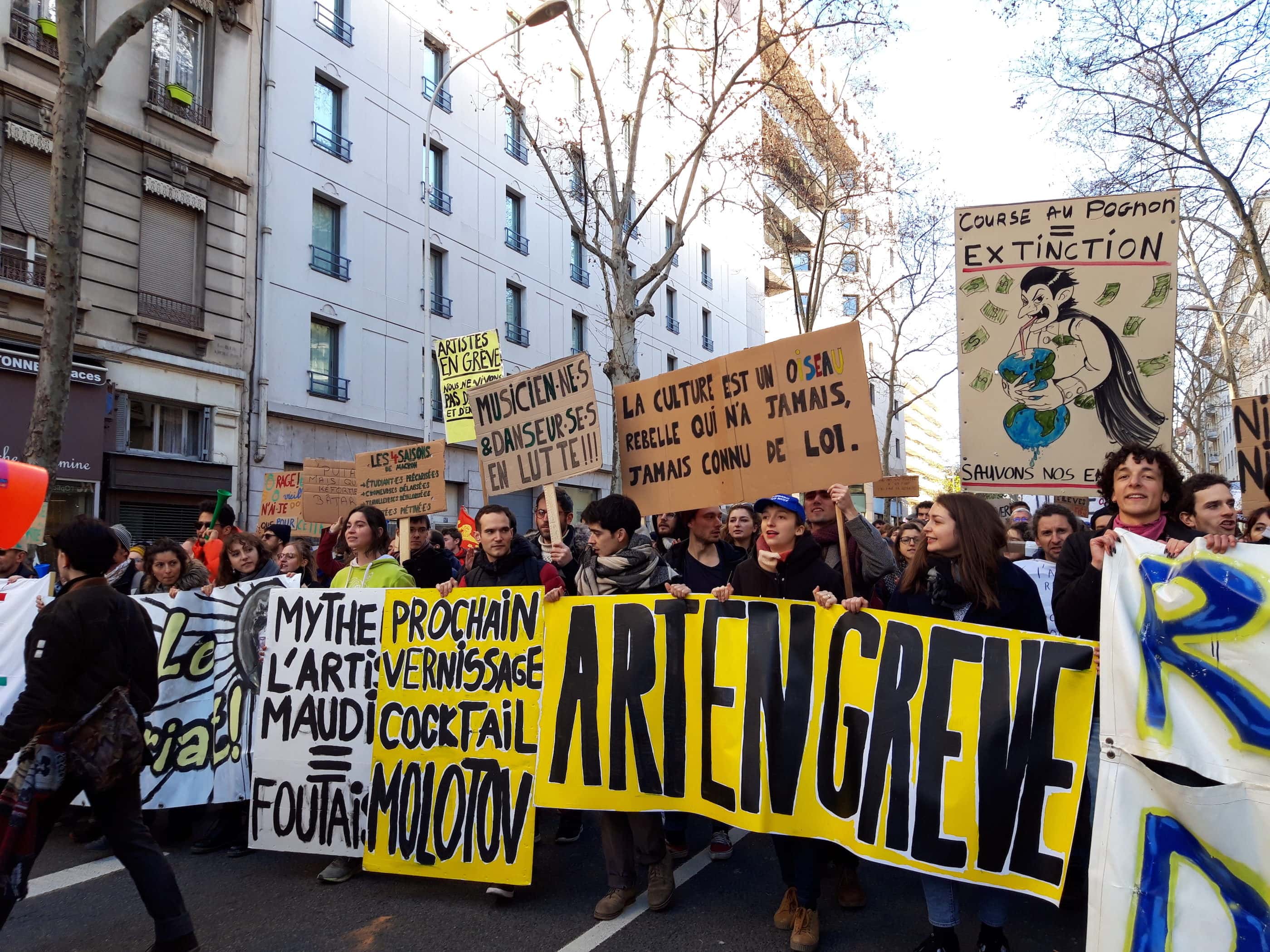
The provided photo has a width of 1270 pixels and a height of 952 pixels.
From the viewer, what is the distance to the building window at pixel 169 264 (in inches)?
619

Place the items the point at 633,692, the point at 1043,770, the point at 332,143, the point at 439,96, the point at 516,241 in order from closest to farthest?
the point at 1043,770 < the point at 633,692 < the point at 332,143 < the point at 439,96 < the point at 516,241

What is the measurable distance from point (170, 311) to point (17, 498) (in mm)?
12618

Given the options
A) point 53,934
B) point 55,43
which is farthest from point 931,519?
point 55,43

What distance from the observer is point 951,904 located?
349cm

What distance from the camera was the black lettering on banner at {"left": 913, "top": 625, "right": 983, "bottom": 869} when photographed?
3.49 metres

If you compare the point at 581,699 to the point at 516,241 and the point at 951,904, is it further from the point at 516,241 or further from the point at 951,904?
the point at 516,241

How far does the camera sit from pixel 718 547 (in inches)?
219

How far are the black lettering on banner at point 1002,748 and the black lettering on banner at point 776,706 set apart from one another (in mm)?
741

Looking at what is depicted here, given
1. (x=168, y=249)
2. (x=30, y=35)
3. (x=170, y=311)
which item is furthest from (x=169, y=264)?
(x=30, y=35)

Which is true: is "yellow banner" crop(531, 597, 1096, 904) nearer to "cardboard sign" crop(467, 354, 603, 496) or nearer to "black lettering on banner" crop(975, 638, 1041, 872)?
"black lettering on banner" crop(975, 638, 1041, 872)

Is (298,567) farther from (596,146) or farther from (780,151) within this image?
(596,146)

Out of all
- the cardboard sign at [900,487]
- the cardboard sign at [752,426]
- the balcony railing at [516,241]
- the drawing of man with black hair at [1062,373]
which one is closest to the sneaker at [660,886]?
the cardboard sign at [752,426]

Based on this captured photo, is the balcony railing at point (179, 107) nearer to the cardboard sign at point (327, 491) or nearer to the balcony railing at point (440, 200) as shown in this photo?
the balcony railing at point (440, 200)

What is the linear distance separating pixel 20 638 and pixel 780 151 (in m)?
17.5
